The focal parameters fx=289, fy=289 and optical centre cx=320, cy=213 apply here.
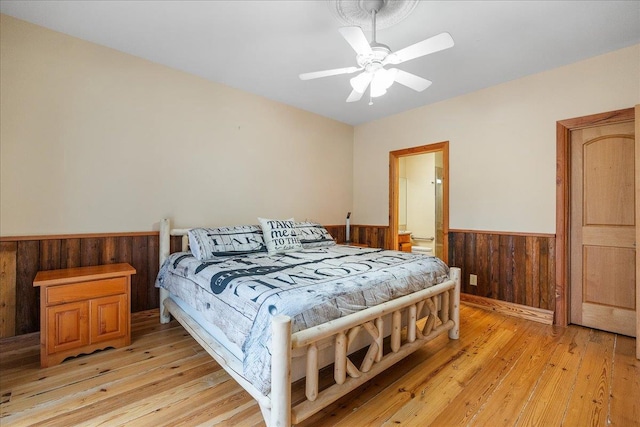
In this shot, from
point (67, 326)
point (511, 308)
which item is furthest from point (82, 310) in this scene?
point (511, 308)

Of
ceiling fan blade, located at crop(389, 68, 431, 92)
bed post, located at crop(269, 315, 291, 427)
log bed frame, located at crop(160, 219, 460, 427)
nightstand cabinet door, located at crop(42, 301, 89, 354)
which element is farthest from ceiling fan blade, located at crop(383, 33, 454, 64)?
nightstand cabinet door, located at crop(42, 301, 89, 354)

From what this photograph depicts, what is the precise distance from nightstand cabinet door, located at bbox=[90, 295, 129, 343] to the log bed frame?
427mm

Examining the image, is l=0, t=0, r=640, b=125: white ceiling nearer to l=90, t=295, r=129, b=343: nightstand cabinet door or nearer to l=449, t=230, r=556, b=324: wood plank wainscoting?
l=449, t=230, r=556, b=324: wood plank wainscoting

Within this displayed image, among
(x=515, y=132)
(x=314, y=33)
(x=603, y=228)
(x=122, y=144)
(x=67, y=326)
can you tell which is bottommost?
(x=67, y=326)

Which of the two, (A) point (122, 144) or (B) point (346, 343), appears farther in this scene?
(A) point (122, 144)

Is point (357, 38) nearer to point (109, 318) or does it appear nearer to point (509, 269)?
point (109, 318)

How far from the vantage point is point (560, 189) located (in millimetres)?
2834

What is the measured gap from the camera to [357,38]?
1.76m

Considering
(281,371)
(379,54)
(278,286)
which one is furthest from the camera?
(379,54)

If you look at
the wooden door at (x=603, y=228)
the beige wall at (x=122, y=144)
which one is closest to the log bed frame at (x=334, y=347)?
the beige wall at (x=122, y=144)

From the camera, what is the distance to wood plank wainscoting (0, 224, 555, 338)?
2279mm

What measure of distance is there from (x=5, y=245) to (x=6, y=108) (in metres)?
1.05

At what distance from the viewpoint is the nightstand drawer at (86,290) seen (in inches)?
79.5

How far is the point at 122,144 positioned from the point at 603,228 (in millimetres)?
4569
